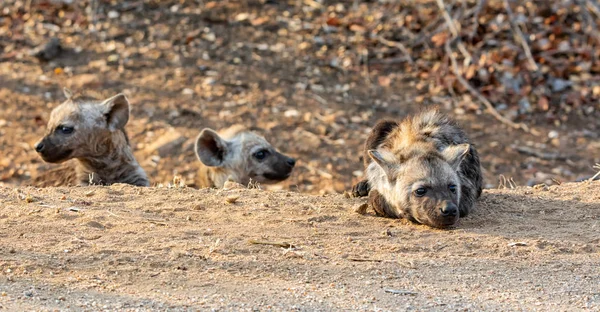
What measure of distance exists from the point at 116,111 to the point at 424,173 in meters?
2.69

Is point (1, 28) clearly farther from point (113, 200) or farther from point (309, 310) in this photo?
point (309, 310)

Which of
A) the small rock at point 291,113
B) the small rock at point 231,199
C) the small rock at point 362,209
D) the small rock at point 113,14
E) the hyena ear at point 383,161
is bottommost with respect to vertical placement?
the small rock at point 291,113

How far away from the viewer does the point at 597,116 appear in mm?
9812

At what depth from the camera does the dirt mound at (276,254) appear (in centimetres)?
347

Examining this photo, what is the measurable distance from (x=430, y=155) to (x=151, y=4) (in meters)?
7.21

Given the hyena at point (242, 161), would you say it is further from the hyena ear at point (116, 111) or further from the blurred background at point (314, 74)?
the blurred background at point (314, 74)

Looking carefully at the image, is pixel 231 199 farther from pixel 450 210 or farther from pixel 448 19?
pixel 448 19

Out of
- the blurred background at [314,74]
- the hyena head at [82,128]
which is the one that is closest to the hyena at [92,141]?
the hyena head at [82,128]

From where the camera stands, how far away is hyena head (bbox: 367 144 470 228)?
4.48m

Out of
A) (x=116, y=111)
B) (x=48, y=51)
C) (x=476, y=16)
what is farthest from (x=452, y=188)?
(x=48, y=51)

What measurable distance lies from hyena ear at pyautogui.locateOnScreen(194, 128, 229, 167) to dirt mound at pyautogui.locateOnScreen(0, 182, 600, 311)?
5.24ft

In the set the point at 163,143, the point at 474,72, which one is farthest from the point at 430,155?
the point at 474,72

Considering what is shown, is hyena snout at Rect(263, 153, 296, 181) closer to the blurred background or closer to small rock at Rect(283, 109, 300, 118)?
the blurred background

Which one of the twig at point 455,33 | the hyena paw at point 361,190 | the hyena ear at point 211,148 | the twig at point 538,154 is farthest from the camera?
the twig at point 455,33
